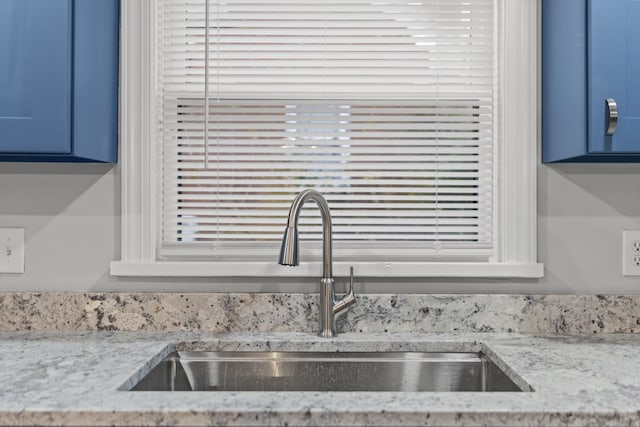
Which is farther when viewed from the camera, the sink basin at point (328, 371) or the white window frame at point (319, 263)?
the white window frame at point (319, 263)

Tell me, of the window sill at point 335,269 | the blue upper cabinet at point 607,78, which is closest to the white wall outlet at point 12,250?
the window sill at point 335,269

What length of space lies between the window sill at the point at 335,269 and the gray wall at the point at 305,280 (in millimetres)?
33

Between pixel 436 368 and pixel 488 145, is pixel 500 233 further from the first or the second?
pixel 436 368

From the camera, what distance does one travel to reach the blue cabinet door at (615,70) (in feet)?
4.09

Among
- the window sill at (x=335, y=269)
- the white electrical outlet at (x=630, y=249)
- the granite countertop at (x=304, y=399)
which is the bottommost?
the granite countertop at (x=304, y=399)

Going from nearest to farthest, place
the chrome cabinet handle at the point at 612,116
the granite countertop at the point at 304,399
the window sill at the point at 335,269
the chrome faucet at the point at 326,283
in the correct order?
the granite countertop at the point at 304,399 → the chrome cabinet handle at the point at 612,116 → the chrome faucet at the point at 326,283 → the window sill at the point at 335,269

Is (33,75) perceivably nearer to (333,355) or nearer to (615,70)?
(333,355)

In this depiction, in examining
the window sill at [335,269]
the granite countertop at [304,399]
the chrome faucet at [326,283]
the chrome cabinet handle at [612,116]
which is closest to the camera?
the granite countertop at [304,399]

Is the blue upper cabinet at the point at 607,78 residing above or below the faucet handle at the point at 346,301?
above

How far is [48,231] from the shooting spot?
1.56m

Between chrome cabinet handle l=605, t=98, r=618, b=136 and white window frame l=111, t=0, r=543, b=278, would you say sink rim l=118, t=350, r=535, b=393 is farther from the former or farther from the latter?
chrome cabinet handle l=605, t=98, r=618, b=136

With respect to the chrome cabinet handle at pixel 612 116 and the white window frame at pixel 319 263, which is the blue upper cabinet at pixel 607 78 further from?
the white window frame at pixel 319 263

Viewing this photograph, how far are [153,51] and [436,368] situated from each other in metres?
1.15

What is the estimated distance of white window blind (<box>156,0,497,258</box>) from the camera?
1.59 meters
